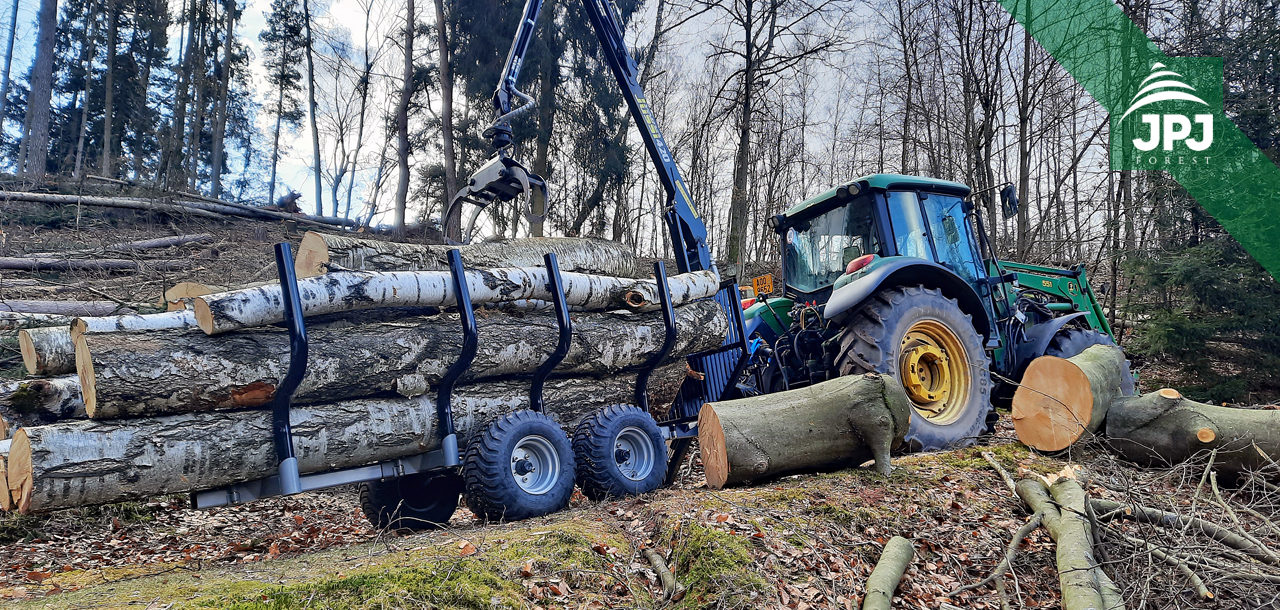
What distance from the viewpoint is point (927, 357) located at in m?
6.29

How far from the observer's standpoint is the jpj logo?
11797mm

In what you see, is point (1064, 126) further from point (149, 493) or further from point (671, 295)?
point (149, 493)

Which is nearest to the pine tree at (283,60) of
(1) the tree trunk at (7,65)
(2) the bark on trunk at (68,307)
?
(1) the tree trunk at (7,65)

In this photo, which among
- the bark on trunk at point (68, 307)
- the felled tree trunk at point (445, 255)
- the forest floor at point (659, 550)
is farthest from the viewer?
the bark on trunk at point (68, 307)

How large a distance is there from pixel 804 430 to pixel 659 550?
153 cm

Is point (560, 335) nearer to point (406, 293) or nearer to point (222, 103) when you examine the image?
point (406, 293)

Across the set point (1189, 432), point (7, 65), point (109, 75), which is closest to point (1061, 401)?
point (1189, 432)

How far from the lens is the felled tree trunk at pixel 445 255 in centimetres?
500

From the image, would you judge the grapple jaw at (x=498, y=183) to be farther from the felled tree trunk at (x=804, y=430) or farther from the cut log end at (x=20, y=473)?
the cut log end at (x=20, y=473)

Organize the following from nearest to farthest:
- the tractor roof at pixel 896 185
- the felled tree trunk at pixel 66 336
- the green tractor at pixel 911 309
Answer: the felled tree trunk at pixel 66 336, the green tractor at pixel 911 309, the tractor roof at pixel 896 185

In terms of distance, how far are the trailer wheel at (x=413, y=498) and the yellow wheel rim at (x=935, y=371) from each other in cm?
370

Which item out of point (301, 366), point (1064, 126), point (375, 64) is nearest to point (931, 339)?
point (301, 366)

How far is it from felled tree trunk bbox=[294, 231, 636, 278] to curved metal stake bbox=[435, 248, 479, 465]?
0.96ft

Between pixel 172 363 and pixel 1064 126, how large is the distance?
2052cm
